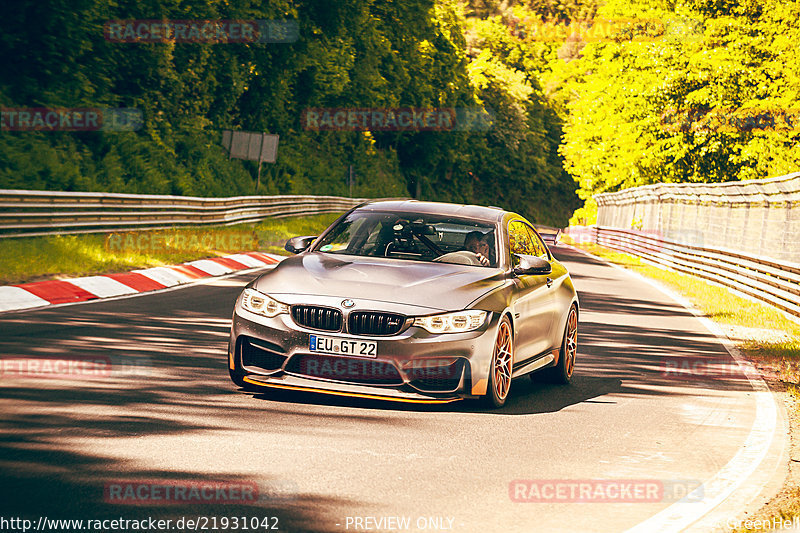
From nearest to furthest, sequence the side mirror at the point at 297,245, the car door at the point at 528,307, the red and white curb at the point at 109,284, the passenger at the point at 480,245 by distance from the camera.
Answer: the car door at the point at 528,307, the passenger at the point at 480,245, the side mirror at the point at 297,245, the red and white curb at the point at 109,284

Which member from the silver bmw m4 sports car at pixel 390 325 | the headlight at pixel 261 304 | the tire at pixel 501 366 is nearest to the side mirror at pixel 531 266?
the silver bmw m4 sports car at pixel 390 325

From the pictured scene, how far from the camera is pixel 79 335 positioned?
1091 centimetres

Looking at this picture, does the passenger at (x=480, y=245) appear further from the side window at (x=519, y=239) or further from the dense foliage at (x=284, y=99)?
the dense foliage at (x=284, y=99)

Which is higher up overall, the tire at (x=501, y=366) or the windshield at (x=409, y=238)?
the windshield at (x=409, y=238)

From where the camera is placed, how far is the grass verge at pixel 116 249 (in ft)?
52.9

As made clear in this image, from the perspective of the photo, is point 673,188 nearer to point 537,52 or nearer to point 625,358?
point 625,358

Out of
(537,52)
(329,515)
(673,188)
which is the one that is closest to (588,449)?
(329,515)

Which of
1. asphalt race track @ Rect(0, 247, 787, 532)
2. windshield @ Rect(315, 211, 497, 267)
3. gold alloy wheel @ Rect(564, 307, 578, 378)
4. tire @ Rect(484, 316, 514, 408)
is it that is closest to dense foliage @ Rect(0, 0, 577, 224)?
windshield @ Rect(315, 211, 497, 267)

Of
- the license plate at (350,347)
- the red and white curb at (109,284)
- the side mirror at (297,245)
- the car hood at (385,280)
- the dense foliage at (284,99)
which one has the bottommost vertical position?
the red and white curb at (109,284)

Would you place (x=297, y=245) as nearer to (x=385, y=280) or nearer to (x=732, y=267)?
(x=385, y=280)

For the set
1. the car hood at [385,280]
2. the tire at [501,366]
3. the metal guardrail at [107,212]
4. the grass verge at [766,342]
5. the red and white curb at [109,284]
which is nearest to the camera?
the grass verge at [766,342]

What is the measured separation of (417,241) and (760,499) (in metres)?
4.06

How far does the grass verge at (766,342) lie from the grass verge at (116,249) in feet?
31.2

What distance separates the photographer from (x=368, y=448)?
677 centimetres
